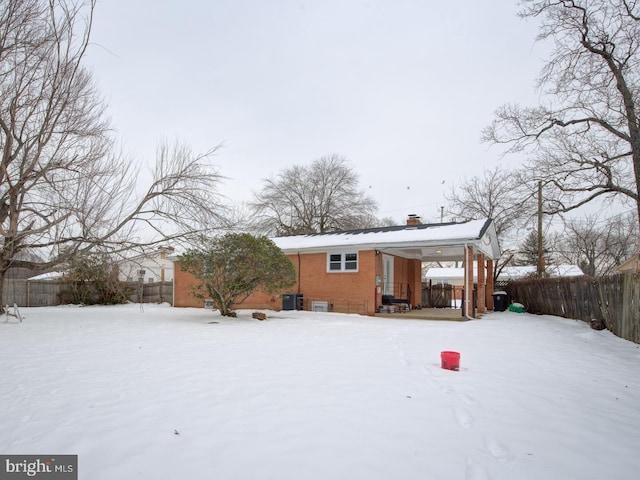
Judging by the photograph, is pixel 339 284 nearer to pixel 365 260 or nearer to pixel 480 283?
pixel 365 260

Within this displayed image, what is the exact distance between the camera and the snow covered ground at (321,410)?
294cm

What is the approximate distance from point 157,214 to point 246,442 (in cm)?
972

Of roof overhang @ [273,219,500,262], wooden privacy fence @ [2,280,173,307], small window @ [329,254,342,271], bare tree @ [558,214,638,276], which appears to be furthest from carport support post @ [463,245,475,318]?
wooden privacy fence @ [2,280,173,307]

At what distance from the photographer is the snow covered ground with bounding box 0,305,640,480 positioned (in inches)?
116

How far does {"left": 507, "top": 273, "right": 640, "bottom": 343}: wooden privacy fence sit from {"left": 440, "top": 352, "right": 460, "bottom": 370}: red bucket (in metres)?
5.37

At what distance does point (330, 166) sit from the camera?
34.8m

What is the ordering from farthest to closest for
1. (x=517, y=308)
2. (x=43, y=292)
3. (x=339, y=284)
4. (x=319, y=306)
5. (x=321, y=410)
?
(x=43, y=292)
(x=517, y=308)
(x=319, y=306)
(x=339, y=284)
(x=321, y=410)

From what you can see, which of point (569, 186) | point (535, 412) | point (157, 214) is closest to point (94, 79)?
point (157, 214)

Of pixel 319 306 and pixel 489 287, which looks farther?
pixel 489 287

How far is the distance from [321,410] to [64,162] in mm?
8874

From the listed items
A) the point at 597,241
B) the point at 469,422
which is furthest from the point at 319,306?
the point at 597,241

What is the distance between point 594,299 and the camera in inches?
457

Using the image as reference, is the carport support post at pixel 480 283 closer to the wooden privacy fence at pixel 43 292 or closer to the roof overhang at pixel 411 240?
the roof overhang at pixel 411 240

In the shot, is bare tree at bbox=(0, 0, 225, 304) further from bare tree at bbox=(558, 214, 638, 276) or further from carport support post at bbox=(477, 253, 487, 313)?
bare tree at bbox=(558, 214, 638, 276)
